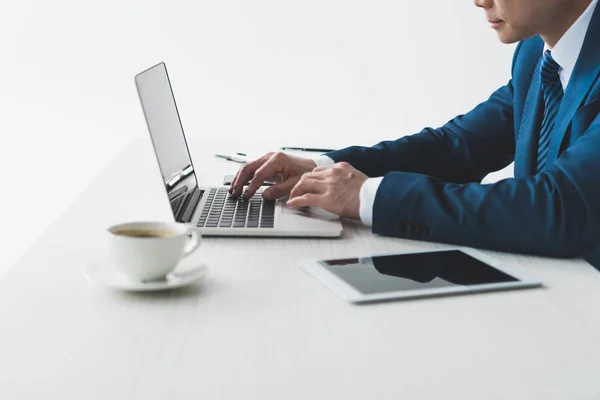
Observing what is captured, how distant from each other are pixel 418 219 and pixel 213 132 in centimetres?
309

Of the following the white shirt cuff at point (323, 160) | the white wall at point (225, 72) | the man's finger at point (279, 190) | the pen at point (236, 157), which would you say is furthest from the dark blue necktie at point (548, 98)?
the white wall at point (225, 72)

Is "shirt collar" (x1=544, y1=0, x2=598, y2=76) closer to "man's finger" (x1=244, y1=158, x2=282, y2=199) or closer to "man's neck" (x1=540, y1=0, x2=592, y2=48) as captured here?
"man's neck" (x1=540, y1=0, x2=592, y2=48)

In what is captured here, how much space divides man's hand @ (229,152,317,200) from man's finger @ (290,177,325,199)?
83mm

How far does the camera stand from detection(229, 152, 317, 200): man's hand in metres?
1.55

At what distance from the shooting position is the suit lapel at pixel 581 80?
154 centimetres

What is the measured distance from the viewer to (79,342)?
3.02ft

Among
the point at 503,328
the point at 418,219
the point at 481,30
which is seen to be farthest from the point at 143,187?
the point at 481,30

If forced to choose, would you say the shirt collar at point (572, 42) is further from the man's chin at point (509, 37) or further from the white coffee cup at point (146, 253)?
the white coffee cup at point (146, 253)

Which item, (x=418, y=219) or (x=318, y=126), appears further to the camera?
(x=318, y=126)

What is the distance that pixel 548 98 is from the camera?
1.74 m

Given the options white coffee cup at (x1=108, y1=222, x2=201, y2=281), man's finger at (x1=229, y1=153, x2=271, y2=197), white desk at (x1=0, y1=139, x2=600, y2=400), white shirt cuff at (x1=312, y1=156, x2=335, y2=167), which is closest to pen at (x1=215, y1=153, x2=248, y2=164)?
white shirt cuff at (x1=312, y1=156, x2=335, y2=167)

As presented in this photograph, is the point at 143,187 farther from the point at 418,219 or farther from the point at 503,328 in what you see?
the point at 503,328

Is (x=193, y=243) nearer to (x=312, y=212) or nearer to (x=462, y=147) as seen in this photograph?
(x=312, y=212)

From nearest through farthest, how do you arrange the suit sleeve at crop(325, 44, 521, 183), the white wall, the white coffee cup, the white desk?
the white desk → the white coffee cup → the suit sleeve at crop(325, 44, 521, 183) → the white wall
